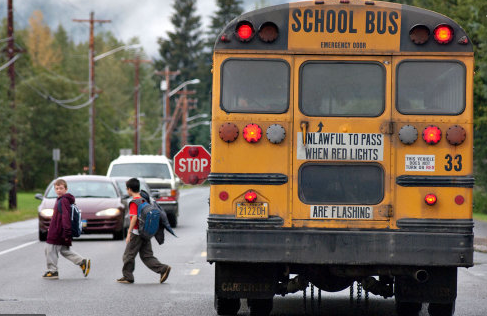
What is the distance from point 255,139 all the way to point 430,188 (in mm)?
1646

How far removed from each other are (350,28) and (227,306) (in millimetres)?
3179

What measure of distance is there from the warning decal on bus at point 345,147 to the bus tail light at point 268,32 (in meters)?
0.98

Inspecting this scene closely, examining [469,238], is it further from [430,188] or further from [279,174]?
[279,174]

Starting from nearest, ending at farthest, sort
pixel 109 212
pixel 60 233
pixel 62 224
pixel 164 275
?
pixel 164 275
pixel 62 224
pixel 60 233
pixel 109 212

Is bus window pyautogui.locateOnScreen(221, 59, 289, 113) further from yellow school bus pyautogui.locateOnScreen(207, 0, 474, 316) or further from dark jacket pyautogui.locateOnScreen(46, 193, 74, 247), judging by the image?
dark jacket pyautogui.locateOnScreen(46, 193, 74, 247)

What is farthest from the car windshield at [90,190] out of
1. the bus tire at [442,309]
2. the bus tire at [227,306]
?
the bus tire at [442,309]

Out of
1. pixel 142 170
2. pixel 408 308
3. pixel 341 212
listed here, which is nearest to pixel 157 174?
pixel 142 170

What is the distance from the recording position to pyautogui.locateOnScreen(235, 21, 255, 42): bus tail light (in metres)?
10.2

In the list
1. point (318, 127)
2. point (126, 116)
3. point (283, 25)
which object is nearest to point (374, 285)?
point (318, 127)

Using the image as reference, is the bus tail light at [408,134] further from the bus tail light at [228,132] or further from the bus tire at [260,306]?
the bus tire at [260,306]

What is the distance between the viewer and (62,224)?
50.7 ft

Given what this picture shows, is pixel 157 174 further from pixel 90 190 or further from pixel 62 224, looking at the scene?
pixel 62 224

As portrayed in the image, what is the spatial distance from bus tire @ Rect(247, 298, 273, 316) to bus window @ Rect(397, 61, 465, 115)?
2475 millimetres

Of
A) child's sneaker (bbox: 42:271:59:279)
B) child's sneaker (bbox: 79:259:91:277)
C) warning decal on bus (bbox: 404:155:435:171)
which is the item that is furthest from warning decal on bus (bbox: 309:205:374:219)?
child's sneaker (bbox: 42:271:59:279)
